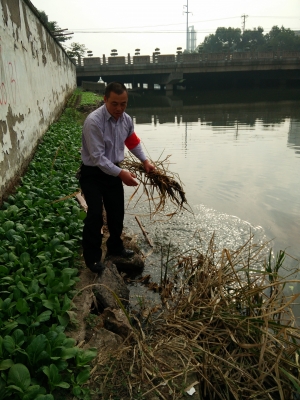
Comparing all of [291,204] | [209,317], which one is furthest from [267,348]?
[291,204]

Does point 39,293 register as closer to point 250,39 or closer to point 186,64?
point 186,64

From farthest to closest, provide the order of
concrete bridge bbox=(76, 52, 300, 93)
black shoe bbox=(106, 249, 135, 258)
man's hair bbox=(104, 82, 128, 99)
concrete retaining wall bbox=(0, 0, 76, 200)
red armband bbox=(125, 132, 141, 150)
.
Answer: concrete bridge bbox=(76, 52, 300, 93), concrete retaining wall bbox=(0, 0, 76, 200), black shoe bbox=(106, 249, 135, 258), red armband bbox=(125, 132, 141, 150), man's hair bbox=(104, 82, 128, 99)

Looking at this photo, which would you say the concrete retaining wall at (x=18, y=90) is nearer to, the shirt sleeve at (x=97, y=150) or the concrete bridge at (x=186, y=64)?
the shirt sleeve at (x=97, y=150)

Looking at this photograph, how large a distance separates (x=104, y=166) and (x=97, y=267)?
869 millimetres

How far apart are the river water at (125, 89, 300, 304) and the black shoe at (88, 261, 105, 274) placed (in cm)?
89

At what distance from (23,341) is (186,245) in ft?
8.46

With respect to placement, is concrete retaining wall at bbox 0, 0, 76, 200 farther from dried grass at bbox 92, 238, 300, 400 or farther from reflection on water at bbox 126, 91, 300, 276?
dried grass at bbox 92, 238, 300, 400

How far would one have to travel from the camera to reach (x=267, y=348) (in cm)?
222

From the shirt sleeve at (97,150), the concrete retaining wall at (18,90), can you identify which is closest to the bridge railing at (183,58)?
the concrete retaining wall at (18,90)

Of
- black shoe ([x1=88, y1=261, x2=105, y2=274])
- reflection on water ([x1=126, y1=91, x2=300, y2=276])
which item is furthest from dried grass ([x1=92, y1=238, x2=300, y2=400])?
reflection on water ([x1=126, y1=91, x2=300, y2=276])

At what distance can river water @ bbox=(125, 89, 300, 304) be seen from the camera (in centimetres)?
452

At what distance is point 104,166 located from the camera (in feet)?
9.32

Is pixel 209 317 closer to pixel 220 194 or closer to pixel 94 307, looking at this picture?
pixel 94 307

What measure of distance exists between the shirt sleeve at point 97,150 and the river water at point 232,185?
4.49 ft
